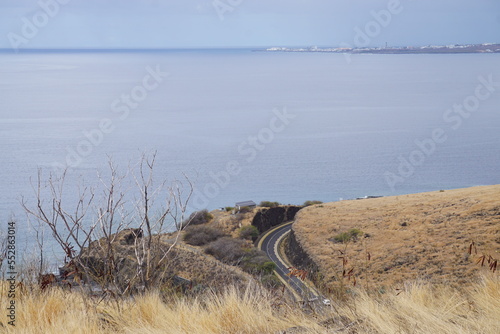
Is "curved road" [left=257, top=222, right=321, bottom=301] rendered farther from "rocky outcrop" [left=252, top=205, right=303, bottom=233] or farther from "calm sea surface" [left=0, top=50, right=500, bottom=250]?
"calm sea surface" [left=0, top=50, right=500, bottom=250]

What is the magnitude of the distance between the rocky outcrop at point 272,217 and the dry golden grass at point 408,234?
11.8 ft

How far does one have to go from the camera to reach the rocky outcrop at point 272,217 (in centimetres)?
3353

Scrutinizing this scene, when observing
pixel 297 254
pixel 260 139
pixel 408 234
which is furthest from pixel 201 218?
pixel 260 139

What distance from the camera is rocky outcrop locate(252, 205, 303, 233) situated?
33.5 meters

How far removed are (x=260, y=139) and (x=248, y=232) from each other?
116ft

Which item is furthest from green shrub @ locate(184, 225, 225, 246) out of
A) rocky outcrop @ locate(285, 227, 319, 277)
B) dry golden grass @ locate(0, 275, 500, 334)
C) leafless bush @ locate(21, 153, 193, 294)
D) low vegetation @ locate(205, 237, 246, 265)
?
dry golden grass @ locate(0, 275, 500, 334)

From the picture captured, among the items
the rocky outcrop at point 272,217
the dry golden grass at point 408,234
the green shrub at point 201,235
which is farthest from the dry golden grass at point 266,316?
the rocky outcrop at point 272,217

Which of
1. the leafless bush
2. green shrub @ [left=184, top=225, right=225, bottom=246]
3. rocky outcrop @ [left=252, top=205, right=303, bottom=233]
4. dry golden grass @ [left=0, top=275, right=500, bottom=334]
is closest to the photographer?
dry golden grass @ [left=0, top=275, right=500, bottom=334]

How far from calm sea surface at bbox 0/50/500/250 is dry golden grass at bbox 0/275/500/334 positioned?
17.3 metres

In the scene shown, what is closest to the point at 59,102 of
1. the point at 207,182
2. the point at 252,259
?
the point at 207,182

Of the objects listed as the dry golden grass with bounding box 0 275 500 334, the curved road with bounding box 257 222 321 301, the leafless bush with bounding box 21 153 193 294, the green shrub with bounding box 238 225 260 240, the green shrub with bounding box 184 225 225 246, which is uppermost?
the leafless bush with bounding box 21 153 193 294

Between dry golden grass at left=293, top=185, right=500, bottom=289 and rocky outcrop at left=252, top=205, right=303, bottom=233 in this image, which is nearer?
dry golden grass at left=293, top=185, right=500, bottom=289

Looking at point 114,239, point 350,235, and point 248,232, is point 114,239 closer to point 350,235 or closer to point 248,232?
point 350,235

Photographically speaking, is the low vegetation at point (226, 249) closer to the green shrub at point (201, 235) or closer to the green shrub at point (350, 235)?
the green shrub at point (201, 235)
